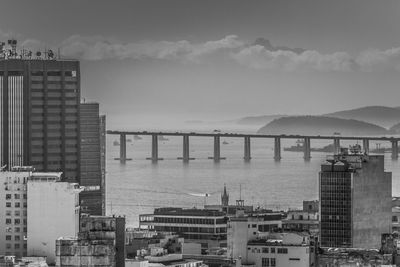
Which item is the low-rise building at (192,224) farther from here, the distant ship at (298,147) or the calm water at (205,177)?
the distant ship at (298,147)

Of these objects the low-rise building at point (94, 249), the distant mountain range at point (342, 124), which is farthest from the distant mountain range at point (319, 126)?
the low-rise building at point (94, 249)

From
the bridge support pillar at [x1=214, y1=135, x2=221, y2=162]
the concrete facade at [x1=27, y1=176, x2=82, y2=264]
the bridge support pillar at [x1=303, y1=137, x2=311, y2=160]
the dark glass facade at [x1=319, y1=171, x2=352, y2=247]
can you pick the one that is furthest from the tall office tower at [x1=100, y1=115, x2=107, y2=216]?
the bridge support pillar at [x1=214, y1=135, x2=221, y2=162]

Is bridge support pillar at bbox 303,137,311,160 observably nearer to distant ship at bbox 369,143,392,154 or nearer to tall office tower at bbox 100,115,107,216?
distant ship at bbox 369,143,392,154

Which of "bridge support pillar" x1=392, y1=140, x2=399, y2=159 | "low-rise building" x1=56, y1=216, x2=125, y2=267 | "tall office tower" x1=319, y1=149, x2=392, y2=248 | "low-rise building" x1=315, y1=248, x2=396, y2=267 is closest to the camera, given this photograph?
"low-rise building" x1=56, y1=216, x2=125, y2=267

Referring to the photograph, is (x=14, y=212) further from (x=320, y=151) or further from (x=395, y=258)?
(x=320, y=151)

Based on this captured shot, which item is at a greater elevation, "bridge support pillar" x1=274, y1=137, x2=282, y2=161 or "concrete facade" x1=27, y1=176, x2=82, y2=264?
"bridge support pillar" x1=274, y1=137, x2=282, y2=161

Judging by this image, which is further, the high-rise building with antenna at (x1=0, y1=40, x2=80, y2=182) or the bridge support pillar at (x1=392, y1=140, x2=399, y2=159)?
the bridge support pillar at (x1=392, y1=140, x2=399, y2=159)
